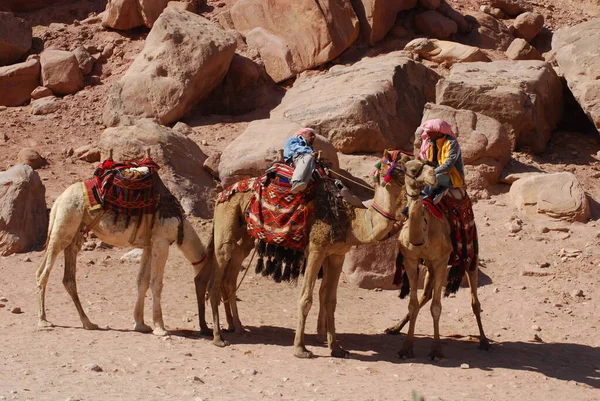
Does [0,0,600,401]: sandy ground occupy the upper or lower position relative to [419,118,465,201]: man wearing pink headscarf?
lower

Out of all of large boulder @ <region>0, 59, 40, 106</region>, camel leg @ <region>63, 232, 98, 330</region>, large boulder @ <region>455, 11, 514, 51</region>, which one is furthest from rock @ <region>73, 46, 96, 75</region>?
camel leg @ <region>63, 232, 98, 330</region>

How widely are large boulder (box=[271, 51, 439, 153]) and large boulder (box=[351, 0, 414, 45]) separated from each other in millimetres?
1456

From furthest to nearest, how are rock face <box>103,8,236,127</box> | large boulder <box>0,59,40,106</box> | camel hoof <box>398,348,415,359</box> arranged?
large boulder <box>0,59,40,106</box>
rock face <box>103,8,236,127</box>
camel hoof <box>398,348,415,359</box>

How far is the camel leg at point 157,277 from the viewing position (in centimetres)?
985

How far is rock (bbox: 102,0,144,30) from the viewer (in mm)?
21031

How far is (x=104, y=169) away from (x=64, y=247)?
1.02 metres

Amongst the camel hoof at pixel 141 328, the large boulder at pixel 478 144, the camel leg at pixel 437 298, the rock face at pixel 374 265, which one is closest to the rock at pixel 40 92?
the large boulder at pixel 478 144

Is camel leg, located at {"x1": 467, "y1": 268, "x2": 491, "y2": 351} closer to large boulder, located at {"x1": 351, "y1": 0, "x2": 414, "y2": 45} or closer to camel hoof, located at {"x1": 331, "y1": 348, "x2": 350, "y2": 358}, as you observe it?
camel hoof, located at {"x1": 331, "y1": 348, "x2": 350, "y2": 358}

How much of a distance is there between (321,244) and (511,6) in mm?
15061

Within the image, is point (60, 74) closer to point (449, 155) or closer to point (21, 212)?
point (21, 212)

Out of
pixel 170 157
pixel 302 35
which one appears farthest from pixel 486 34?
pixel 170 157

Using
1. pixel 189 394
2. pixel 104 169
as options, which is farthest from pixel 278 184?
pixel 189 394

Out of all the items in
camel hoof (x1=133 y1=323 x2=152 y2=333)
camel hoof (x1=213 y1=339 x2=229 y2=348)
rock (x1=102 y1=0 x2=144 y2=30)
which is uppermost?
rock (x1=102 y1=0 x2=144 y2=30)

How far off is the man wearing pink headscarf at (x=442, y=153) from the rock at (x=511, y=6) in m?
13.4
